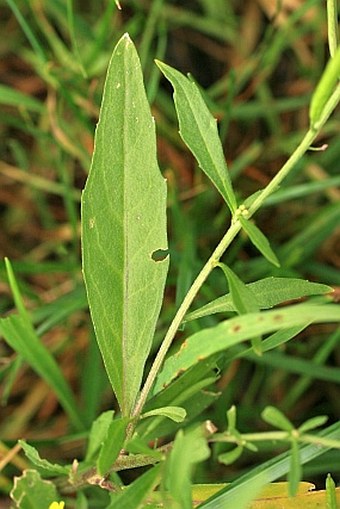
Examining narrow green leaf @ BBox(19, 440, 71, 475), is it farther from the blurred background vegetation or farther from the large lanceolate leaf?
the blurred background vegetation

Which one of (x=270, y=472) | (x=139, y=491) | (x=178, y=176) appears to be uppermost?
(x=178, y=176)

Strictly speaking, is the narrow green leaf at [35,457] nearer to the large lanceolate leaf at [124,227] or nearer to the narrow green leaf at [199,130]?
the large lanceolate leaf at [124,227]

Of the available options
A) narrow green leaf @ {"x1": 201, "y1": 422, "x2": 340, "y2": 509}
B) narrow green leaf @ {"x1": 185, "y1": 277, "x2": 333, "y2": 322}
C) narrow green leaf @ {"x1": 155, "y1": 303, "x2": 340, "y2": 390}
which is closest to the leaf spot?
→ narrow green leaf @ {"x1": 155, "y1": 303, "x2": 340, "y2": 390}

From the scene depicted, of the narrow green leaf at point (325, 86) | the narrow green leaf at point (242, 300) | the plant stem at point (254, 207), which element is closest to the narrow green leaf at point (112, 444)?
the plant stem at point (254, 207)

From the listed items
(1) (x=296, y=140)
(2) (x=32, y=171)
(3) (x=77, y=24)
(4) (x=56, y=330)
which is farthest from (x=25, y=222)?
(1) (x=296, y=140)

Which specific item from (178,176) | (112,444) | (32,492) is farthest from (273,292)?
(178,176)

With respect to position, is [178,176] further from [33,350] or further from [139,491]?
[139,491]

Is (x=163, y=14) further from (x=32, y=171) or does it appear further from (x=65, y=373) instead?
(x=65, y=373)
